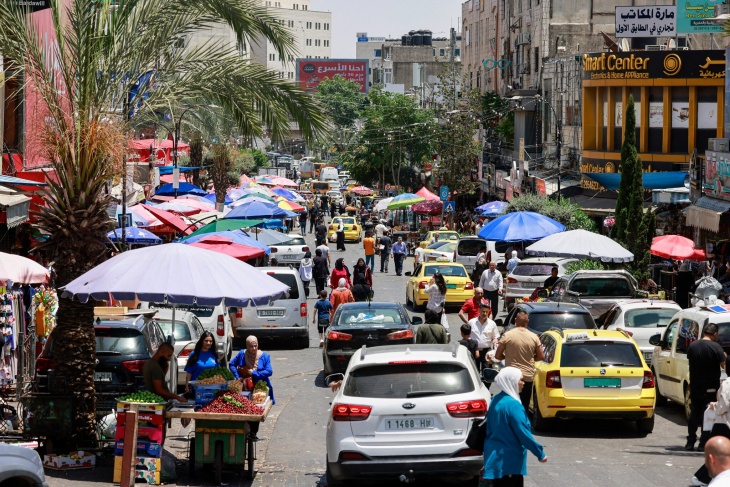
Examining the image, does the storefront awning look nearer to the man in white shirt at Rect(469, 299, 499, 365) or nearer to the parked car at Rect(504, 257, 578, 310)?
the parked car at Rect(504, 257, 578, 310)

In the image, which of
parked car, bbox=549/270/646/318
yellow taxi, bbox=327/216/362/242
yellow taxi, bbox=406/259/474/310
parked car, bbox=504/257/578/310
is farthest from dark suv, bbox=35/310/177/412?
yellow taxi, bbox=327/216/362/242

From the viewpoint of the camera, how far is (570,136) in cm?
5403

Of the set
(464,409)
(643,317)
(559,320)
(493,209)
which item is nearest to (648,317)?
(643,317)

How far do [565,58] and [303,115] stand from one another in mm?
41816

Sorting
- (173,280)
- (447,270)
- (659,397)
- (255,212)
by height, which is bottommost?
(659,397)

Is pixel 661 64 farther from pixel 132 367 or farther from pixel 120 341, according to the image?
pixel 132 367

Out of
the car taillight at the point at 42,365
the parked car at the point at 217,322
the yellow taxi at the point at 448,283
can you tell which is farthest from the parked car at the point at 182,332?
the yellow taxi at the point at 448,283

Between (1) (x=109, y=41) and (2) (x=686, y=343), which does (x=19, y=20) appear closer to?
(1) (x=109, y=41)

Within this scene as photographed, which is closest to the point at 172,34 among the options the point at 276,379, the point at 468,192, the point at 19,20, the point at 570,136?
the point at 19,20

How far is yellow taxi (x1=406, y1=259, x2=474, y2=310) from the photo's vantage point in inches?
1253

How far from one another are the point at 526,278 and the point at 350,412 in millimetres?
20709

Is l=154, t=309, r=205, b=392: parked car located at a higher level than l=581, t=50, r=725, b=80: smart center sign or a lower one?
lower

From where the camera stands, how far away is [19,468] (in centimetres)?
904

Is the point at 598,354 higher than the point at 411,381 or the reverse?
the reverse
